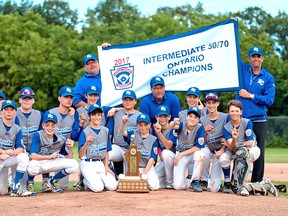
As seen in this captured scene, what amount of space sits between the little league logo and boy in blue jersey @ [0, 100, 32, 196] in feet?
→ 7.20

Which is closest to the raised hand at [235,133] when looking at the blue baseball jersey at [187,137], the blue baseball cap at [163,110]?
the blue baseball jersey at [187,137]

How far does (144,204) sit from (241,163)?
1.97 metres

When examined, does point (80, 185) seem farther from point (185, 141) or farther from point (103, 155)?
point (185, 141)

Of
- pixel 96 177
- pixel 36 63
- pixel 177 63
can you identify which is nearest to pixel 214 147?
pixel 177 63

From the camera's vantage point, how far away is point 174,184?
32.1 ft

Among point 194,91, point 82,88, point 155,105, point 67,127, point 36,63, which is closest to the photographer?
point 194,91

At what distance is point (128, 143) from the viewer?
32.9ft

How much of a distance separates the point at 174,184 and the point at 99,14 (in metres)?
59.9

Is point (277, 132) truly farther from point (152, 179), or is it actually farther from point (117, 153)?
point (152, 179)

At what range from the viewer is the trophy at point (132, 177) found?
9.03 meters

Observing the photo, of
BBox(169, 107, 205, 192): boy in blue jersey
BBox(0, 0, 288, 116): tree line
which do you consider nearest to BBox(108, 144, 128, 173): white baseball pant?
BBox(169, 107, 205, 192): boy in blue jersey

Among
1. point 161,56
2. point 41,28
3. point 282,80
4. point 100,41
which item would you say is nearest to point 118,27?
point 100,41

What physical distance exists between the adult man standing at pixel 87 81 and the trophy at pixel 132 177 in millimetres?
1565

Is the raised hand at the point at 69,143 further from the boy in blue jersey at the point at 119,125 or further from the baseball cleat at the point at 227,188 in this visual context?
the baseball cleat at the point at 227,188
